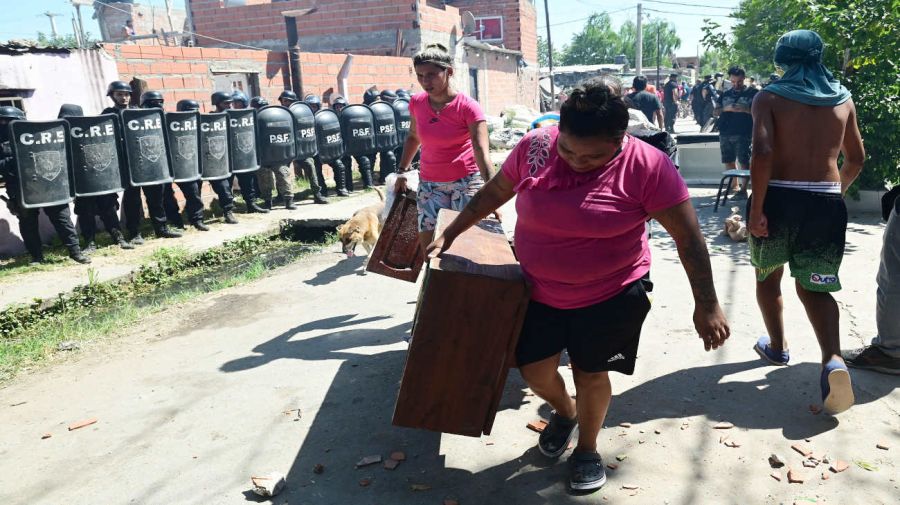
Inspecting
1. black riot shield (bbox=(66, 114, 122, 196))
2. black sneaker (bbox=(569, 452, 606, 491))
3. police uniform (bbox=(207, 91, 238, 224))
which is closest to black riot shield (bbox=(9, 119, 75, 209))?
black riot shield (bbox=(66, 114, 122, 196))

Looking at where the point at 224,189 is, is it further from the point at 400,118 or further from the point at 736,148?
the point at 736,148

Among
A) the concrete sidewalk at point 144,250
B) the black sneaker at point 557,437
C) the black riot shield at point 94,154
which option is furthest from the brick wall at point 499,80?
the black sneaker at point 557,437

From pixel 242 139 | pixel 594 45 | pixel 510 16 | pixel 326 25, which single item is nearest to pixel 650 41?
pixel 594 45

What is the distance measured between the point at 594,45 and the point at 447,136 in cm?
6580

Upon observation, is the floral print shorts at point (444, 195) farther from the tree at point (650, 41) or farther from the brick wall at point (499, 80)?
the tree at point (650, 41)

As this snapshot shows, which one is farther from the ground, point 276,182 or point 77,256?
point 276,182

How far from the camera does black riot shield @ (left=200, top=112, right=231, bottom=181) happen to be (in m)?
8.67

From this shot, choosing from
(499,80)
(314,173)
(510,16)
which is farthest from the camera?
(510,16)

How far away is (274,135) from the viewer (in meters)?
9.62

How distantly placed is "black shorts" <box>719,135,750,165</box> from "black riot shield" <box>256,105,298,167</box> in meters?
5.97

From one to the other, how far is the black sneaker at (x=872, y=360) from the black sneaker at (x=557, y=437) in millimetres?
1760

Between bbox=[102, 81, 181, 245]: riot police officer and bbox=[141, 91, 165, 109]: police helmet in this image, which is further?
bbox=[141, 91, 165, 109]: police helmet

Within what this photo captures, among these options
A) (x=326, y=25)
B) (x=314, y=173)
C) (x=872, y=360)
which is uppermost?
(x=326, y=25)

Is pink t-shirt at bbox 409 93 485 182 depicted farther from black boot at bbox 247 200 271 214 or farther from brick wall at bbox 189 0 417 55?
brick wall at bbox 189 0 417 55
